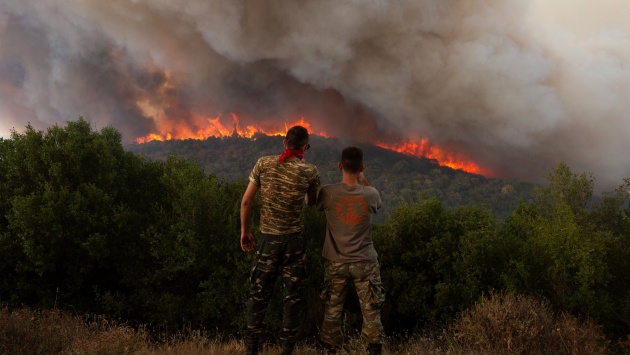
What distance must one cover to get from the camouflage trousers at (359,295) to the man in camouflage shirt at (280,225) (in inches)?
19.3

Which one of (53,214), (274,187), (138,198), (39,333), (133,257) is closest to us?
(274,187)

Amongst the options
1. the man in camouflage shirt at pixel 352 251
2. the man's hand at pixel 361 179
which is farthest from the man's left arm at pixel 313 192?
the man's hand at pixel 361 179

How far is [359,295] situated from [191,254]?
42.4ft

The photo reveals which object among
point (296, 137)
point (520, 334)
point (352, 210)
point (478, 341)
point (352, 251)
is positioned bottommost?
point (478, 341)

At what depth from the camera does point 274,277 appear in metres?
5.96

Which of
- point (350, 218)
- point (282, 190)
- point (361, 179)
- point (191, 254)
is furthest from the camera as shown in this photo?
point (191, 254)

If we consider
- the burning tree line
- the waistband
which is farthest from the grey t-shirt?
the burning tree line

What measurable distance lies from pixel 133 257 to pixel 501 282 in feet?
55.2

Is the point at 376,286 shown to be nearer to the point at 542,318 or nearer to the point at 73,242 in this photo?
the point at 542,318

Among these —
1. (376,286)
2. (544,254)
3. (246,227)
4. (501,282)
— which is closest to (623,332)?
(544,254)

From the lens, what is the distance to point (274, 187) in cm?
571

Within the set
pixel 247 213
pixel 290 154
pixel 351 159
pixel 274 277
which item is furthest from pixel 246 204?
pixel 351 159

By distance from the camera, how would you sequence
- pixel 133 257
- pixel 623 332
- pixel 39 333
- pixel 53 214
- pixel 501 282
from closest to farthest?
pixel 39 333
pixel 501 282
pixel 53 214
pixel 133 257
pixel 623 332

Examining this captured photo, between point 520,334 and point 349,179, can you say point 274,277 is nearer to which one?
point 349,179
